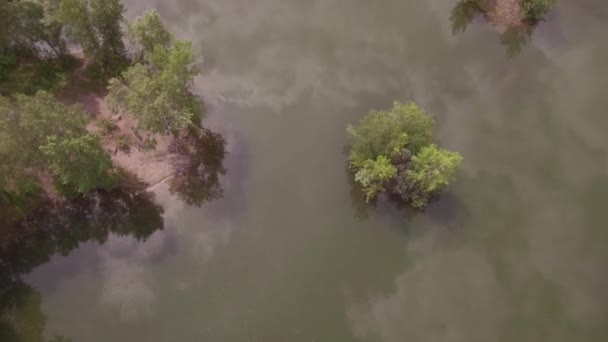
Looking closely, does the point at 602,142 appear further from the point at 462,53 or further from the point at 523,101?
the point at 462,53

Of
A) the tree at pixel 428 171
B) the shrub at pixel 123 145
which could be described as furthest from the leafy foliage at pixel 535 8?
the shrub at pixel 123 145

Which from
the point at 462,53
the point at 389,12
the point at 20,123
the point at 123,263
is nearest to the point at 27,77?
the point at 20,123

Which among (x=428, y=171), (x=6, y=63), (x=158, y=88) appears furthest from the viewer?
(x=6, y=63)

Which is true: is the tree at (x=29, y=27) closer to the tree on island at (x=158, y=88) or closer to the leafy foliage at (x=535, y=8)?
the tree on island at (x=158, y=88)

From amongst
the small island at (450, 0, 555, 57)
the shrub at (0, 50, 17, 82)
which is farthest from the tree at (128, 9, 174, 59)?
the small island at (450, 0, 555, 57)

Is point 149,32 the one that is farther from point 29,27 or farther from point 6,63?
point 6,63

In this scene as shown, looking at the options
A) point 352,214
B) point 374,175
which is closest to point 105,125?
point 352,214
